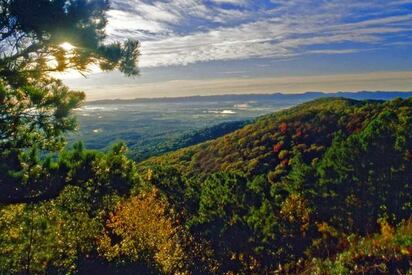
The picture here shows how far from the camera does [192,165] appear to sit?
166875mm

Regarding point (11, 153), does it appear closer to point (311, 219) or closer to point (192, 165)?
point (311, 219)

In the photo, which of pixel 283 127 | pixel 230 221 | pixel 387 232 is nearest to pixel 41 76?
pixel 387 232

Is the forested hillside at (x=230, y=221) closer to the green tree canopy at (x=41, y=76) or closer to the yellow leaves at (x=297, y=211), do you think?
the yellow leaves at (x=297, y=211)

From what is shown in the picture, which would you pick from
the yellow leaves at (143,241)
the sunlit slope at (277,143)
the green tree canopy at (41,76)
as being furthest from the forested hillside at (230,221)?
the sunlit slope at (277,143)

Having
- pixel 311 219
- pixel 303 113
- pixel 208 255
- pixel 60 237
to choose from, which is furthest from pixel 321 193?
pixel 303 113

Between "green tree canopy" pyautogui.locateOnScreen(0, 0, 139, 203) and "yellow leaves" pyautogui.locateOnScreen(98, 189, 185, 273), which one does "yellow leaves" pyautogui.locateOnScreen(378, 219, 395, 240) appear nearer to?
"green tree canopy" pyautogui.locateOnScreen(0, 0, 139, 203)

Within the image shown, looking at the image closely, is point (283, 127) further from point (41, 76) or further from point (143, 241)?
point (41, 76)

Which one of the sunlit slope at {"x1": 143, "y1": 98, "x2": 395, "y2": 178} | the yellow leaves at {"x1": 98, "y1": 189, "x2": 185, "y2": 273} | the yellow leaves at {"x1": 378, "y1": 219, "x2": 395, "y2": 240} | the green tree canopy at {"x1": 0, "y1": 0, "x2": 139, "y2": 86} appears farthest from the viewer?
the sunlit slope at {"x1": 143, "y1": 98, "x2": 395, "y2": 178}

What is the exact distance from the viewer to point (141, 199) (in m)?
50.5

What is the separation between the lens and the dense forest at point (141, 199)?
1177 centimetres

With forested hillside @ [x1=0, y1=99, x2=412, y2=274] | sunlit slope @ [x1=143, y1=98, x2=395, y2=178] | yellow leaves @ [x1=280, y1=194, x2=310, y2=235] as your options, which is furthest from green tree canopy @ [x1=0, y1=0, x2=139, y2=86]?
sunlit slope @ [x1=143, y1=98, x2=395, y2=178]

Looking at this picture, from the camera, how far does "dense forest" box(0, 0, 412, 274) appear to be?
11.8 metres

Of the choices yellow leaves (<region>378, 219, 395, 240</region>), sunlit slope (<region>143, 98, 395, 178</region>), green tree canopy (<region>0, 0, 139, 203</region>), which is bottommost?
sunlit slope (<region>143, 98, 395, 178</region>)

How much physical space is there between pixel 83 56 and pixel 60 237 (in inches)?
974
